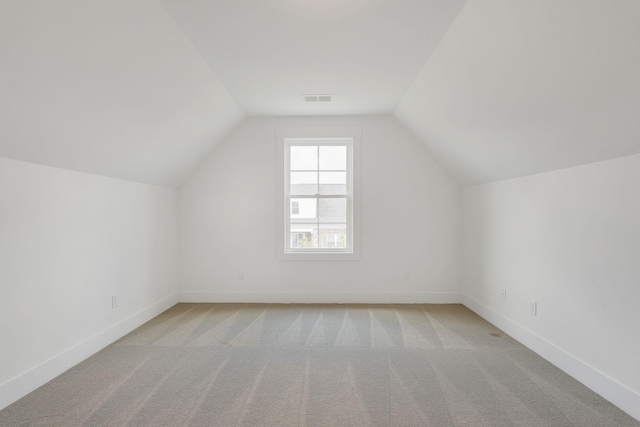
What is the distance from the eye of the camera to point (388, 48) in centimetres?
301

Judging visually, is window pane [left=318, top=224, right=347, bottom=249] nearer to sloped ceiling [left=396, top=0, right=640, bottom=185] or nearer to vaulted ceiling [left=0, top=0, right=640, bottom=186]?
vaulted ceiling [left=0, top=0, right=640, bottom=186]

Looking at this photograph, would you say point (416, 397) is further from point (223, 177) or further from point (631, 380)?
point (223, 177)

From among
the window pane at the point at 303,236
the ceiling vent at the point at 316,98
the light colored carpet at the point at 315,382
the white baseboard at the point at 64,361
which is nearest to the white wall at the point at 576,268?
the light colored carpet at the point at 315,382

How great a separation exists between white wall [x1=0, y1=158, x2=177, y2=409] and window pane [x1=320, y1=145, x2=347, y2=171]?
229 cm

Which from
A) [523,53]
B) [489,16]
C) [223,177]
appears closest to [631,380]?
[523,53]

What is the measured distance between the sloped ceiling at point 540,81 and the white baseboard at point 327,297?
2028 millimetres

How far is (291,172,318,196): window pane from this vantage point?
530 centimetres

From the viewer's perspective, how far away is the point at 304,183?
5.30 metres

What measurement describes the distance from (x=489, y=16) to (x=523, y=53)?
11.8 inches

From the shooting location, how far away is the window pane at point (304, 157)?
5.29 metres

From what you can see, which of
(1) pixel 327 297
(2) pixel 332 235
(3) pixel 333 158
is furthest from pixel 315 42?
(1) pixel 327 297

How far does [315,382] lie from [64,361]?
197 centimetres

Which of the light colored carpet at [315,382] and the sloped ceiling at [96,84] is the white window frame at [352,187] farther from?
the sloped ceiling at [96,84]

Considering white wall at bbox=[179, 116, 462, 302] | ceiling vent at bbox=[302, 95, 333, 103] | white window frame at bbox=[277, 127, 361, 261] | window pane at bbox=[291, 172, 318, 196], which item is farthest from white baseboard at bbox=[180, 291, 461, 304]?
ceiling vent at bbox=[302, 95, 333, 103]
